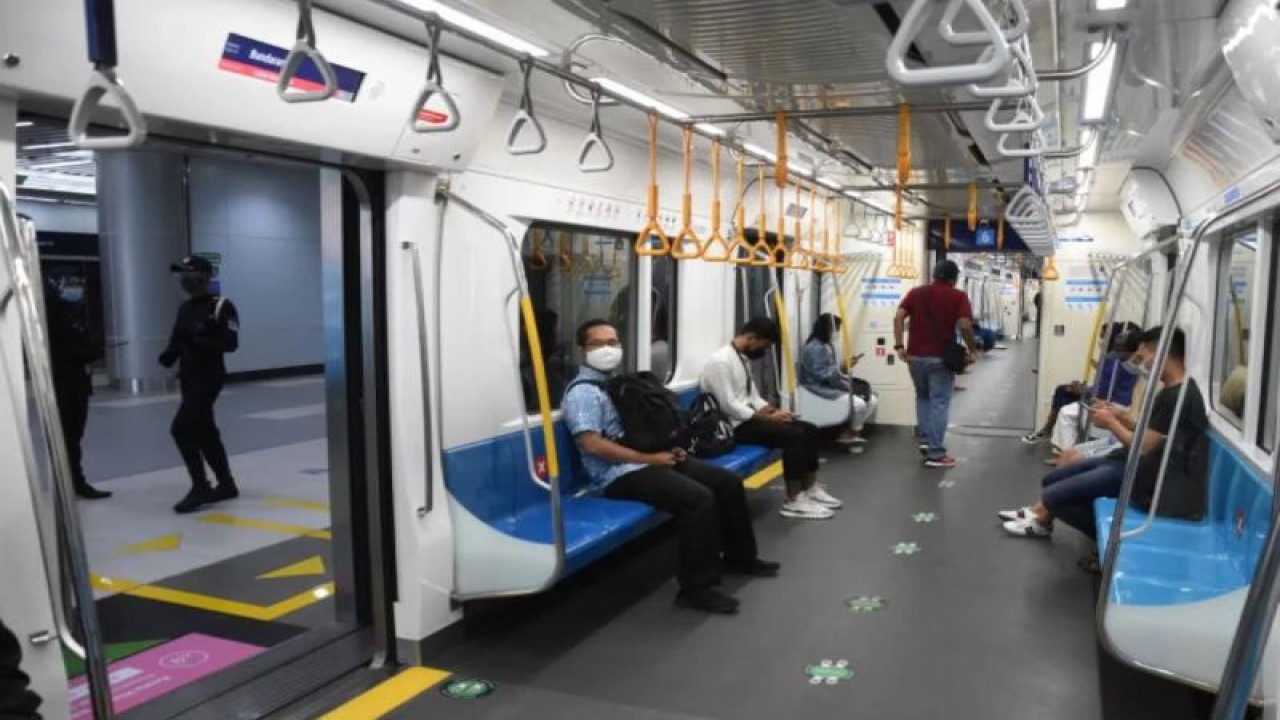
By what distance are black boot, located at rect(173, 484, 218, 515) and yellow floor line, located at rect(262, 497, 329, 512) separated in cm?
38

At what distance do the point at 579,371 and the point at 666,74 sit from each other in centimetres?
172

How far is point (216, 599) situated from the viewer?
16.1ft

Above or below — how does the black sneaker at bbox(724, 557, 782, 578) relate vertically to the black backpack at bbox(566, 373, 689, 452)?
below

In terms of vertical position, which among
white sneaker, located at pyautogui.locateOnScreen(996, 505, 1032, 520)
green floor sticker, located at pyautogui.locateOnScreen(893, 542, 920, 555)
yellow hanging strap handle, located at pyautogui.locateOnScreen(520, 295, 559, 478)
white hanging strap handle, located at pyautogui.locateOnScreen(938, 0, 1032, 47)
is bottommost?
green floor sticker, located at pyautogui.locateOnScreen(893, 542, 920, 555)

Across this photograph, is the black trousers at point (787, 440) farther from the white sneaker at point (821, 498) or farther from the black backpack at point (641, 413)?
the black backpack at point (641, 413)

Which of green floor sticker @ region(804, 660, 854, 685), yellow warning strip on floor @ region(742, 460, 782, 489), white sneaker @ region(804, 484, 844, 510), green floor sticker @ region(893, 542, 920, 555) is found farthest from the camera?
yellow warning strip on floor @ region(742, 460, 782, 489)

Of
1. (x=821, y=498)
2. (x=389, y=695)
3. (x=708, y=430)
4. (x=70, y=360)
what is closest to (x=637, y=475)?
(x=708, y=430)

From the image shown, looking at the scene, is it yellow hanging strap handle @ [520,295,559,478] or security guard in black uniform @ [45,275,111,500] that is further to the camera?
security guard in black uniform @ [45,275,111,500]

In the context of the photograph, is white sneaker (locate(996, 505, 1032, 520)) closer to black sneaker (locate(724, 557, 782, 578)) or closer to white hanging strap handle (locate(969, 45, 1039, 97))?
black sneaker (locate(724, 557, 782, 578))

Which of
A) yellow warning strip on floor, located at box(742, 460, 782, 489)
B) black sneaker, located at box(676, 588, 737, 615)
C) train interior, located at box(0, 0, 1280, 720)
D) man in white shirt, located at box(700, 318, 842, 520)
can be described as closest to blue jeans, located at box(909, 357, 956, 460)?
train interior, located at box(0, 0, 1280, 720)

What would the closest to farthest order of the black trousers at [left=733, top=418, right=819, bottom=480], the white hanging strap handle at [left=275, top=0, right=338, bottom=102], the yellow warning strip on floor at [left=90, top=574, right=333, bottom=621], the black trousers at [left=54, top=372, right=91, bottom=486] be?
the white hanging strap handle at [left=275, top=0, right=338, bottom=102], the yellow warning strip on floor at [left=90, top=574, right=333, bottom=621], the black trousers at [left=54, top=372, right=91, bottom=486], the black trousers at [left=733, top=418, right=819, bottom=480]

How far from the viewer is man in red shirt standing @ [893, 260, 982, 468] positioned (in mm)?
8406

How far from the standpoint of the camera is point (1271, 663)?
113 inches

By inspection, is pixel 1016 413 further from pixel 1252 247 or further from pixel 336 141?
pixel 336 141
